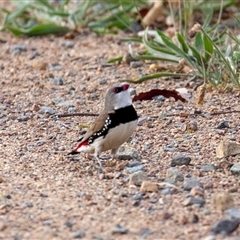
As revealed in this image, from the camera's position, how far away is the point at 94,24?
9.41 m

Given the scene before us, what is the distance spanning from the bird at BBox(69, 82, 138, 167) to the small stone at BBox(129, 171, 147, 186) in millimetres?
330

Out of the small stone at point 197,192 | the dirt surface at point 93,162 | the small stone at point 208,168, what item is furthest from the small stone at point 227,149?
the small stone at point 197,192

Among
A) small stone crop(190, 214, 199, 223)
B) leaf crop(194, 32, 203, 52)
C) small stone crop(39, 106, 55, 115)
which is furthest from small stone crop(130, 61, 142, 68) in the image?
small stone crop(190, 214, 199, 223)

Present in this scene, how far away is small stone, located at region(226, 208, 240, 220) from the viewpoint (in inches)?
172

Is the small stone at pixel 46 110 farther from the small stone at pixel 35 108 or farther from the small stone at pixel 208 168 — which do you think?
the small stone at pixel 208 168

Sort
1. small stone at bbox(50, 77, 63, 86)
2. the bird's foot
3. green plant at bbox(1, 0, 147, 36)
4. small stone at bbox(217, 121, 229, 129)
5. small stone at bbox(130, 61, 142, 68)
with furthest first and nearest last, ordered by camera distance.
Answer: green plant at bbox(1, 0, 147, 36) < small stone at bbox(130, 61, 142, 68) < small stone at bbox(50, 77, 63, 86) < small stone at bbox(217, 121, 229, 129) < the bird's foot

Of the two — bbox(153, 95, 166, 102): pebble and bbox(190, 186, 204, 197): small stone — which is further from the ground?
bbox(190, 186, 204, 197): small stone

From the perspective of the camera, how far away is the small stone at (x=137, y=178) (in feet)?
16.5

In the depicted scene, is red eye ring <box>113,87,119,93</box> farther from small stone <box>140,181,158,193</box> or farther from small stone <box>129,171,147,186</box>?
small stone <box>140,181,158,193</box>

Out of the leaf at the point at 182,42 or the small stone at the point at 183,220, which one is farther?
the leaf at the point at 182,42

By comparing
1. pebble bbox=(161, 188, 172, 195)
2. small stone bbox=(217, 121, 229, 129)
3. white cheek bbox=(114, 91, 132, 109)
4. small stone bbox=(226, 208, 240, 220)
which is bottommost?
small stone bbox=(217, 121, 229, 129)

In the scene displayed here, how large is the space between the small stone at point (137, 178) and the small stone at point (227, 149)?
2.03ft

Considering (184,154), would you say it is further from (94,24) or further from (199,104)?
(94,24)

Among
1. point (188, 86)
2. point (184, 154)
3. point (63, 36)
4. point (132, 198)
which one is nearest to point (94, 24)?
point (63, 36)
